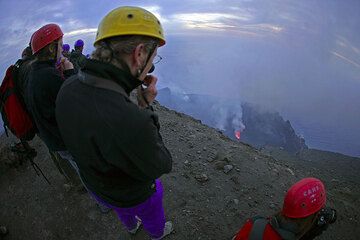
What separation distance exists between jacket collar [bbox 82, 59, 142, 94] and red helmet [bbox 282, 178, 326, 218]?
2274 millimetres

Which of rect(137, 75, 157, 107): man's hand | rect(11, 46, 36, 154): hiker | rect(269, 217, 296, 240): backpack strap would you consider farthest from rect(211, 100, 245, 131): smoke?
rect(137, 75, 157, 107): man's hand

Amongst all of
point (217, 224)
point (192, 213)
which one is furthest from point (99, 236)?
point (217, 224)

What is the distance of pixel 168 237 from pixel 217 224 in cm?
102

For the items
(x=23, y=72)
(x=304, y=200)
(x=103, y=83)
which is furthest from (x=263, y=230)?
(x=23, y=72)

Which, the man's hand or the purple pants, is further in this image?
the purple pants

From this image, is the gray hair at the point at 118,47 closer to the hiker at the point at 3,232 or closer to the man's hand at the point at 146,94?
the man's hand at the point at 146,94

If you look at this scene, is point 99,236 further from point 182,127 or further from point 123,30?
point 182,127

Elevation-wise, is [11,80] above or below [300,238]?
above

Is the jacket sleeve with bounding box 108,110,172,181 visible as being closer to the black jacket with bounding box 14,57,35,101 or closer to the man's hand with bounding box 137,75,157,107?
the man's hand with bounding box 137,75,157,107

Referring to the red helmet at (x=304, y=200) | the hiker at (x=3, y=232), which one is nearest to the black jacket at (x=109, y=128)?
the red helmet at (x=304, y=200)

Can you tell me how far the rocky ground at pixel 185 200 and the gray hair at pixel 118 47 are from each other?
12.6 feet

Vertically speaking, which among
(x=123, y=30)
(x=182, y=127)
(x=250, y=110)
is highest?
(x=123, y=30)

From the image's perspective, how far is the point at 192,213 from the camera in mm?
5719

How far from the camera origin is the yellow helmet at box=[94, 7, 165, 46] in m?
2.21
